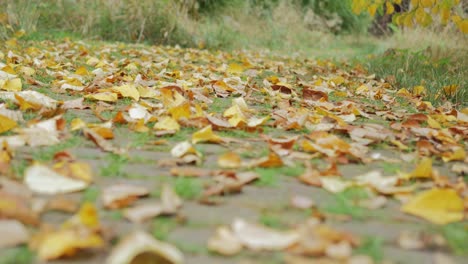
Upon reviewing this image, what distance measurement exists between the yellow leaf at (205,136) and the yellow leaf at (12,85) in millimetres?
1456

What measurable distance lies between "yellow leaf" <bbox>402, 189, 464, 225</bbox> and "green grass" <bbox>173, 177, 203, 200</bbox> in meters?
0.66

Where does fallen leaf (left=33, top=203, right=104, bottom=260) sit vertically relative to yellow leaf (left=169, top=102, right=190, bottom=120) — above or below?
above

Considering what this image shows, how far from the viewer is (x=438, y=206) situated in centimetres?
147

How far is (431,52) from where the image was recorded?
6781 mm

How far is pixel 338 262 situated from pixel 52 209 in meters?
0.79

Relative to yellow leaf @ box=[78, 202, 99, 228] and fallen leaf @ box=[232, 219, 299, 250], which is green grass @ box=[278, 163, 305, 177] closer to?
fallen leaf @ box=[232, 219, 299, 250]

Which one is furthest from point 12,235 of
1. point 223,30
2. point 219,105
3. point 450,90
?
point 223,30

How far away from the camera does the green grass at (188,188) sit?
152 centimetres

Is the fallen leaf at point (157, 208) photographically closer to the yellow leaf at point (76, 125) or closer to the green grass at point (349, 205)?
the green grass at point (349, 205)

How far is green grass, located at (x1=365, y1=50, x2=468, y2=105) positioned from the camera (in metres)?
4.33

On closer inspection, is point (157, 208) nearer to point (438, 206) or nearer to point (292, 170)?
point (292, 170)

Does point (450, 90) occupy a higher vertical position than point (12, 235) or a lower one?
lower

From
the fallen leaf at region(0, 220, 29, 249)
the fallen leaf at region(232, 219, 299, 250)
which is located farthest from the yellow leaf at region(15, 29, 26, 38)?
the fallen leaf at region(232, 219, 299, 250)

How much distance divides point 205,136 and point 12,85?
60.5 inches
